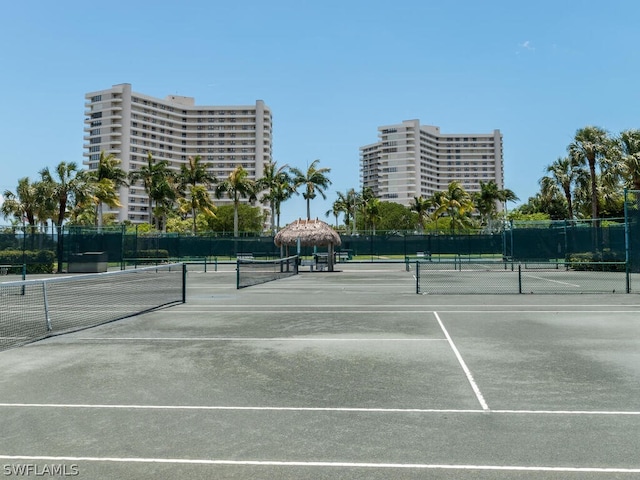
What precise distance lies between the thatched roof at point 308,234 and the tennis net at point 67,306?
1335 centimetres

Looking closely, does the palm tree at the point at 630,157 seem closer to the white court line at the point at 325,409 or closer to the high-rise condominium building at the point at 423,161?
the white court line at the point at 325,409

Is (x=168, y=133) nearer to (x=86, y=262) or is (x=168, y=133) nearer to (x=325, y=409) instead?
(x=86, y=262)

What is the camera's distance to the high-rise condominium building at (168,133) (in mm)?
131875

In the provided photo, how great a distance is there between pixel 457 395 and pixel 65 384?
16.6 ft

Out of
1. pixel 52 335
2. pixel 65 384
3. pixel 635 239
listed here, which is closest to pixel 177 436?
pixel 65 384

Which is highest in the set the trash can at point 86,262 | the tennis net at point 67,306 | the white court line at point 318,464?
the trash can at point 86,262

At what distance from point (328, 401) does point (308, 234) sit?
91.9 feet

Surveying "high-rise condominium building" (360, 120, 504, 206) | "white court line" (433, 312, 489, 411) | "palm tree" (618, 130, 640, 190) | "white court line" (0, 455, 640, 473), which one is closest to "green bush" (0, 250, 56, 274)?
"white court line" (433, 312, 489, 411)

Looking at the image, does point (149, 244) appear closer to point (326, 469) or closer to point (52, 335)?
point (52, 335)

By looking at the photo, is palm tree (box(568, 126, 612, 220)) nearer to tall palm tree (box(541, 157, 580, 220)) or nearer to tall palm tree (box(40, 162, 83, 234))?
tall palm tree (box(541, 157, 580, 220))

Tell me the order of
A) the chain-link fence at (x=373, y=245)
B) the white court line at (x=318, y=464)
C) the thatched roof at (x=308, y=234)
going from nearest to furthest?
the white court line at (x=318, y=464)
the chain-link fence at (x=373, y=245)
the thatched roof at (x=308, y=234)

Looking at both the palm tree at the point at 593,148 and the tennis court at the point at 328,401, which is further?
the palm tree at the point at 593,148

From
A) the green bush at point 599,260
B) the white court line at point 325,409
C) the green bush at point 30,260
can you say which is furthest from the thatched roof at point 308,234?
the white court line at point 325,409

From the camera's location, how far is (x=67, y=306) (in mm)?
14945
